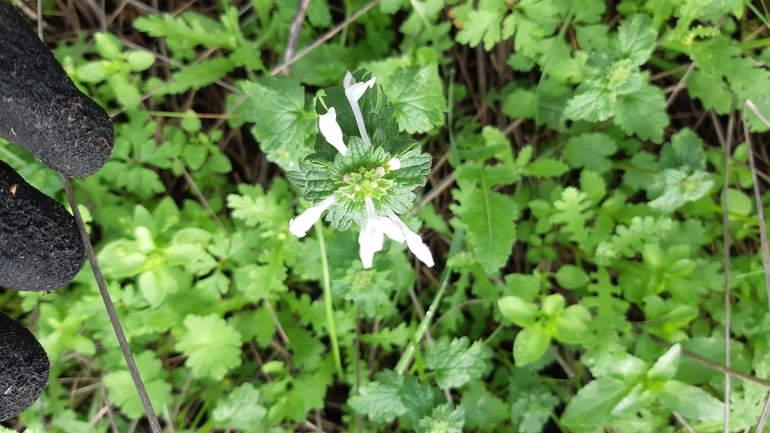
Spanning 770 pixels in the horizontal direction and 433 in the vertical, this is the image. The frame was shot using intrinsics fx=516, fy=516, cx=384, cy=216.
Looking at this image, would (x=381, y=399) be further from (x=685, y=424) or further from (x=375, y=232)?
(x=685, y=424)

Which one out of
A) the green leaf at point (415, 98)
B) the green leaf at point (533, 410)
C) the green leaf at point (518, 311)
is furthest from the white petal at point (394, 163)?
the green leaf at point (533, 410)

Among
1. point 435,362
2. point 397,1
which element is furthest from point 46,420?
point 397,1

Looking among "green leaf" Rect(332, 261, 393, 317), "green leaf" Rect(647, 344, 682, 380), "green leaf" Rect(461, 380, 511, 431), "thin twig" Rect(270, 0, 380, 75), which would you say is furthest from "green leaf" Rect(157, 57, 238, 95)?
"green leaf" Rect(647, 344, 682, 380)

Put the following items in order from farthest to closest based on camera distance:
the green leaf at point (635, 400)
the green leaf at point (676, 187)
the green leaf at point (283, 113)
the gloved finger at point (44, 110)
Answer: the green leaf at point (676, 187), the green leaf at point (635, 400), the green leaf at point (283, 113), the gloved finger at point (44, 110)

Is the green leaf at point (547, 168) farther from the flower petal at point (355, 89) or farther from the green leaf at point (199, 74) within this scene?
the green leaf at point (199, 74)

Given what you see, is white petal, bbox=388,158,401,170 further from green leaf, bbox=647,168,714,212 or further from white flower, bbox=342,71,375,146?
green leaf, bbox=647,168,714,212

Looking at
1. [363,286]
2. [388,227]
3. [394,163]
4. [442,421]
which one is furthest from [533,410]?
[394,163]

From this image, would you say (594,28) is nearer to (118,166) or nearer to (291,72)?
(291,72)
